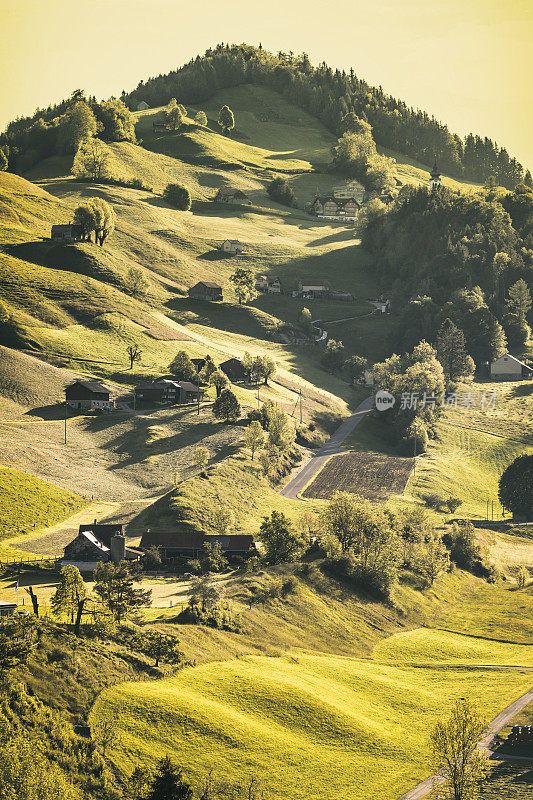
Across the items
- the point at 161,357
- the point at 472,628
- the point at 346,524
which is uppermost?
the point at 161,357

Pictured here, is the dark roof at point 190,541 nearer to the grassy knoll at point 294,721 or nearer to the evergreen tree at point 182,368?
the grassy knoll at point 294,721

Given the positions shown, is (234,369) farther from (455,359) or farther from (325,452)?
(455,359)

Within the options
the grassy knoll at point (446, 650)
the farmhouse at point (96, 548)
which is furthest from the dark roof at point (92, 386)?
the grassy knoll at point (446, 650)

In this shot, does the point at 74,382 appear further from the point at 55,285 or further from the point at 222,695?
the point at 222,695

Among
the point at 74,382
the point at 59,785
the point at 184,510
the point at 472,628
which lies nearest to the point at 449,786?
the point at 59,785

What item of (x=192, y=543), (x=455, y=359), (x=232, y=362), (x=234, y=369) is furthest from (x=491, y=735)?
(x=455, y=359)

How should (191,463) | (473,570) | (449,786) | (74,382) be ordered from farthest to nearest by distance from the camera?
(74,382) → (191,463) → (473,570) → (449,786)
